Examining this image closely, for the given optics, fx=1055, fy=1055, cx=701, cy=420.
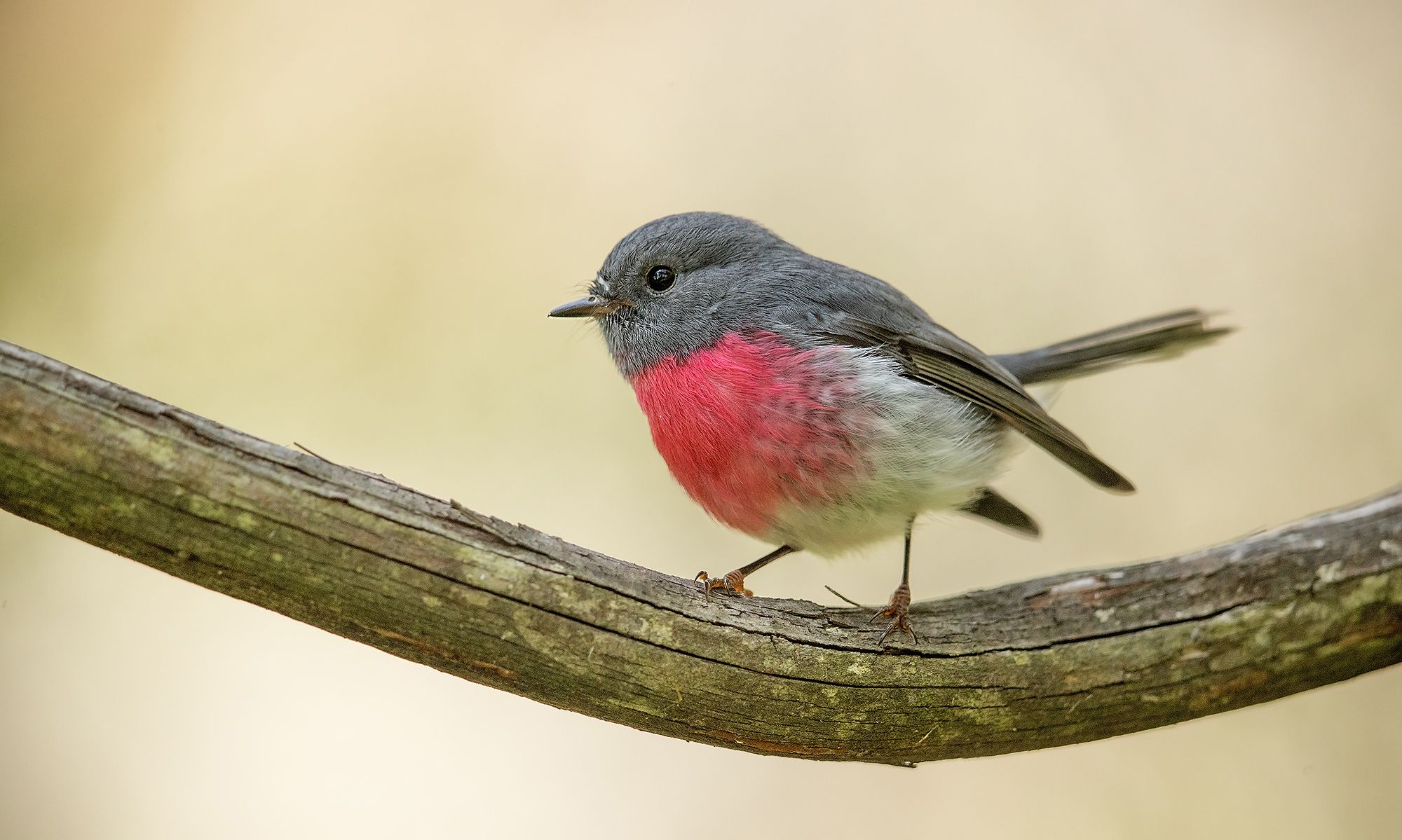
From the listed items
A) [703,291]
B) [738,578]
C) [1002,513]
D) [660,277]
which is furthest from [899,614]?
[660,277]

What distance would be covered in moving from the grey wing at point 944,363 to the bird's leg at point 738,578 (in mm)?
784

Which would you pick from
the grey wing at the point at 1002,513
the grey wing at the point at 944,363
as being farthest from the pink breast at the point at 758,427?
the grey wing at the point at 1002,513

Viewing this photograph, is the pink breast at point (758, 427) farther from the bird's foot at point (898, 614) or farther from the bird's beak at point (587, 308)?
the bird's beak at point (587, 308)

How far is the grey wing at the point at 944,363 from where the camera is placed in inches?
144

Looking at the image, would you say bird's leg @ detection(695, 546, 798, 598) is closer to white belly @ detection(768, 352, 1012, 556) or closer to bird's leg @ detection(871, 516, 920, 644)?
white belly @ detection(768, 352, 1012, 556)

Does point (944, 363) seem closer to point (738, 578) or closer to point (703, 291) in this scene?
point (703, 291)

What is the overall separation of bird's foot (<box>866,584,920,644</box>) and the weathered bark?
43 mm

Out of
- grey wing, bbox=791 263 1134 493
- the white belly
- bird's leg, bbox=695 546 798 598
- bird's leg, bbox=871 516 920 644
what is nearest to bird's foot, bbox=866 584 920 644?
bird's leg, bbox=871 516 920 644

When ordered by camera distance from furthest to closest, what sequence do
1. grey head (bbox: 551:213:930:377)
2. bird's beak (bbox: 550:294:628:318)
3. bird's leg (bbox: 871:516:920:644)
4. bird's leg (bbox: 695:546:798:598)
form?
1. bird's beak (bbox: 550:294:628:318)
2. grey head (bbox: 551:213:930:377)
3. bird's leg (bbox: 695:546:798:598)
4. bird's leg (bbox: 871:516:920:644)

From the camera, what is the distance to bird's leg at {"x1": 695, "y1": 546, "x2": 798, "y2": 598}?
3.23m

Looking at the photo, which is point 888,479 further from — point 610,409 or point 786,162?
point 786,162

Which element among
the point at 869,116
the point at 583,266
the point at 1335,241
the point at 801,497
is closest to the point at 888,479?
the point at 801,497

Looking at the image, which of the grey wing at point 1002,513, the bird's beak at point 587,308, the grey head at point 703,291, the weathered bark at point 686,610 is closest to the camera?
the weathered bark at point 686,610

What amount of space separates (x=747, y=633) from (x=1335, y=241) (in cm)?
407
